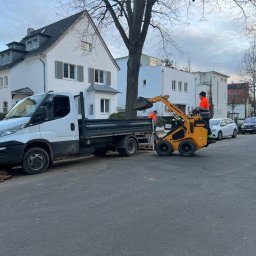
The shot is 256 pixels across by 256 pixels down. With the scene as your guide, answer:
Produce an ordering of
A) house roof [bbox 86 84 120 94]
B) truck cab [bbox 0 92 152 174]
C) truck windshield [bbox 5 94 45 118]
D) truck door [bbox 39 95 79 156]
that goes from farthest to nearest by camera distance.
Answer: house roof [bbox 86 84 120 94]
truck door [bbox 39 95 79 156]
truck windshield [bbox 5 94 45 118]
truck cab [bbox 0 92 152 174]

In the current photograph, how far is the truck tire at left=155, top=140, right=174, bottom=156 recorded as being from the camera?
566 inches

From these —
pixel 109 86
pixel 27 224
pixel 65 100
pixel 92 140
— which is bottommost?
pixel 27 224

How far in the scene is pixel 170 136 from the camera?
47.4ft

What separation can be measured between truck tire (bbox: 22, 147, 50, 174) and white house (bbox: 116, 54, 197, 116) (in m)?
30.8

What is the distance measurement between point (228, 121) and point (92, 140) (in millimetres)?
Answer: 16233

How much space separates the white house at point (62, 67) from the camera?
1247 inches

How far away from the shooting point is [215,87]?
210 feet

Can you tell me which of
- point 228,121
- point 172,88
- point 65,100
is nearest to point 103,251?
point 65,100

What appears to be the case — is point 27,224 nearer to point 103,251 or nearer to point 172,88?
point 103,251

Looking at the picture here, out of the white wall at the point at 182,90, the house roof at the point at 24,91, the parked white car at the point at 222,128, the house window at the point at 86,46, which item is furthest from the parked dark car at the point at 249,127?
the house roof at the point at 24,91

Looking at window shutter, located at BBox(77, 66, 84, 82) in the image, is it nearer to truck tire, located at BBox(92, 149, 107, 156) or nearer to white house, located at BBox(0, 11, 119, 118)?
white house, located at BBox(0, 11, 119, 118)

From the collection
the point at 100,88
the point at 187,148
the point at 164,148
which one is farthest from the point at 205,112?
the point at 100,88

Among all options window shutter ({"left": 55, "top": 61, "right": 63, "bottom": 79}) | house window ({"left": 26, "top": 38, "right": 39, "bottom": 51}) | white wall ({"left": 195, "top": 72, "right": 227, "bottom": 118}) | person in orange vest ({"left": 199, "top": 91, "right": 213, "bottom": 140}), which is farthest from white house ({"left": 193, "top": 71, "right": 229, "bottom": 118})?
person in orange vest ({"left": 199, "top": 91, "right": 213, "bottom": 140})

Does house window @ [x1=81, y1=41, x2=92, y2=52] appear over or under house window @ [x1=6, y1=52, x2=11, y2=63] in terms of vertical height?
over
